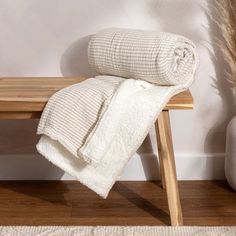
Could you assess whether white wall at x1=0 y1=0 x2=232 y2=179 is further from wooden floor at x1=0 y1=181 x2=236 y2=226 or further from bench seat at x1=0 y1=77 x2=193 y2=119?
bench seat at x1=0 y1=77 x2=193 y2=119

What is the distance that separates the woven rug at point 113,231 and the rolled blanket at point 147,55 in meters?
0.45

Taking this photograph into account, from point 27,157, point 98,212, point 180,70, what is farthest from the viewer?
point 27,157

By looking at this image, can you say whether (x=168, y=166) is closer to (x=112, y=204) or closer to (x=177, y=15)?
(x=112, y=204)

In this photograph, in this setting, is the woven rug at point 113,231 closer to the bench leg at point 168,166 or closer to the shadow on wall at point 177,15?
the bench leg at point 168,166

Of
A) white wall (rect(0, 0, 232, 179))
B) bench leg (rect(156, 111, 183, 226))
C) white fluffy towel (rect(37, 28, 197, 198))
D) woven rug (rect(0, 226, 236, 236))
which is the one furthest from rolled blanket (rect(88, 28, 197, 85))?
woven rug (rect(0, 226, 236, 236))

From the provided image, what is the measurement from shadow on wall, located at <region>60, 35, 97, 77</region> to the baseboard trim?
0.36 meters

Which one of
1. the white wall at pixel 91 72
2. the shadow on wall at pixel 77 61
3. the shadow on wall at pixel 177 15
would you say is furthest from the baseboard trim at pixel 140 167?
the shadow on wall at pixel 177 15

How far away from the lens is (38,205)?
1.70 m

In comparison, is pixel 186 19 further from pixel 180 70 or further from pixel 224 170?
pixel 224 170

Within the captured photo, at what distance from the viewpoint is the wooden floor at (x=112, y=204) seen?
158 centimetres

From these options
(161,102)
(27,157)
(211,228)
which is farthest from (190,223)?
(27,157)

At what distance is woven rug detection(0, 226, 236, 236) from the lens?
4.83 ft

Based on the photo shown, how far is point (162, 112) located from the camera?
144cm

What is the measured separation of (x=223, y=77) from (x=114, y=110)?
2.07ft
